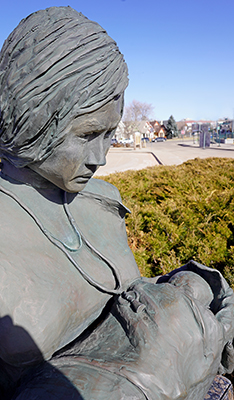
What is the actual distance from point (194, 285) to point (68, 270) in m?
0.64

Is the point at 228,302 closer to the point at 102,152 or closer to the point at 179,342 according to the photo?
the point at 179,342

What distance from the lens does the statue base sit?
1699 mm

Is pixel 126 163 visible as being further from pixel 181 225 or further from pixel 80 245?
pixel 80 245

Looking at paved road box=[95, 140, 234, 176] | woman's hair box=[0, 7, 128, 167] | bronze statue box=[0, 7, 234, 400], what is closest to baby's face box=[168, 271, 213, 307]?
bronze statue box=[0, 7, 234, 400]

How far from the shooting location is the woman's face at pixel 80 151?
1159 millimetres

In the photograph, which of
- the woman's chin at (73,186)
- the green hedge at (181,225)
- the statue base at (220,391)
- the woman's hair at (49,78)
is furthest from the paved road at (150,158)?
the woman's hair at (49,78)

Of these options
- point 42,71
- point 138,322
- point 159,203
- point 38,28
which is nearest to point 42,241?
point 138,322

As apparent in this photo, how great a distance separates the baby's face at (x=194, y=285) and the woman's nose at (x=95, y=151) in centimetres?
71

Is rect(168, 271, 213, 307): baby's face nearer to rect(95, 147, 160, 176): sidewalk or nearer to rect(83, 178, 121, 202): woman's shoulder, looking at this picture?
rect(83, 178, 121, 202): woman's shoulder

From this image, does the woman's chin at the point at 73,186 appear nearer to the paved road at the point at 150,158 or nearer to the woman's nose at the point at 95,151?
the woman's nose at the point at 95,151

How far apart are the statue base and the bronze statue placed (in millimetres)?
448

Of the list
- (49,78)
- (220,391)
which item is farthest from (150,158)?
(49,78)

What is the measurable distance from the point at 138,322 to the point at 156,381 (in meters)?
0.21

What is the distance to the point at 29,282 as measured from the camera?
44.7 inches
